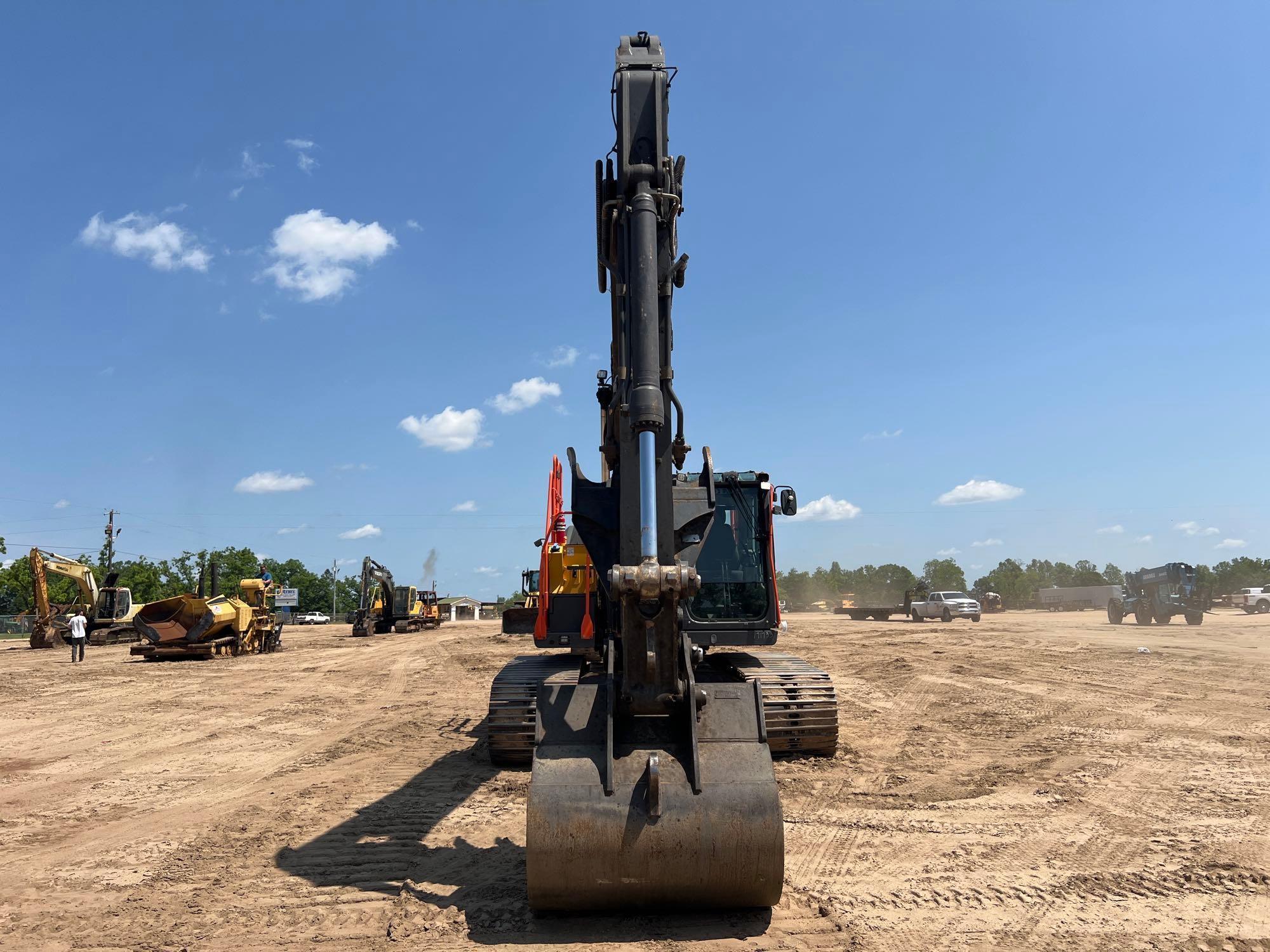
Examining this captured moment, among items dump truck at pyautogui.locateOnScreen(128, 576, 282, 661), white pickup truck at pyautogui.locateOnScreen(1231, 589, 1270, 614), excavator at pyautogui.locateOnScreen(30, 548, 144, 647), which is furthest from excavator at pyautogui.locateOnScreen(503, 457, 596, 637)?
white pickup truck at pyautogui.locateOnScreen(1231, 589, 1270, 614)

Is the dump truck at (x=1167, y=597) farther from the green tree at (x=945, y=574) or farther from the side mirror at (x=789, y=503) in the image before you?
the green tree at (x=945, y=574)

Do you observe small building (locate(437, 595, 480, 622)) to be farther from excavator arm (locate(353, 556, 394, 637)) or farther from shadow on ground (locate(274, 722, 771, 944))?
shadow on ground (locate(274, 722, 771, 944))

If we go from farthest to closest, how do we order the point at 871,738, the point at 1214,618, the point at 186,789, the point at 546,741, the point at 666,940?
the point at 1214,618 < the point at 871,738 < the point at 186,789 < the point at 546,741 < the point at 666,940

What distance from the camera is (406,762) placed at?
27.3 ft

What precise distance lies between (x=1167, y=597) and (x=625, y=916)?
34649 millimetres

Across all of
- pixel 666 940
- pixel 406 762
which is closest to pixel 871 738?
pixel 406 762

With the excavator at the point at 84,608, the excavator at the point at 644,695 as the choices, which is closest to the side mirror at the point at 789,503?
the excavator at the point at 644,695

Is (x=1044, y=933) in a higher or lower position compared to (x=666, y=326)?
lower

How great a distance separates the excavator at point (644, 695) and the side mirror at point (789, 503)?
1913 mm

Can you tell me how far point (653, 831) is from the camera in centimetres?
395

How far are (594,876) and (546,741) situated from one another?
2.33 feet

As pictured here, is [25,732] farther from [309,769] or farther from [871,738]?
[871,738]

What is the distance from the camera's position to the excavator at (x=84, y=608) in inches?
1126

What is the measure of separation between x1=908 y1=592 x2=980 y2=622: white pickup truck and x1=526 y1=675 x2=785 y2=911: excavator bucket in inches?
1486
